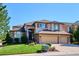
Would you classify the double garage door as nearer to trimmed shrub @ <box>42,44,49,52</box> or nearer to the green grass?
trimmed shrub @ <box>42,44,49,52</box>

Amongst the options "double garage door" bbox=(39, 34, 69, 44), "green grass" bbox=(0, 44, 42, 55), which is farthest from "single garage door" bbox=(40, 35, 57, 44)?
"green grass" bbox=(0, 44, 42, 55)

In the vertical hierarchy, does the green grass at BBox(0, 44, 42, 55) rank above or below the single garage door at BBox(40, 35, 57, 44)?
below

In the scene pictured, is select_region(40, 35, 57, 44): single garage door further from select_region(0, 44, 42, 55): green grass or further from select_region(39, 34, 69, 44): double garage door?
select_region(0, 44, 42, 55): green grass

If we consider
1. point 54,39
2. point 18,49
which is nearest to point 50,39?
point 54,39

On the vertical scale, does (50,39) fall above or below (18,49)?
above

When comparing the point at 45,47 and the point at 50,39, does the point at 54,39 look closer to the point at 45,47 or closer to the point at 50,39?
the point at 50,39

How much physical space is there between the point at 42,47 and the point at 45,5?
25.0 inches

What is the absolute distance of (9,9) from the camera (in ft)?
173

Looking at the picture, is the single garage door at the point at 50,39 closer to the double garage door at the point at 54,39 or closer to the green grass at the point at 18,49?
the double garage door at the point at 54,39

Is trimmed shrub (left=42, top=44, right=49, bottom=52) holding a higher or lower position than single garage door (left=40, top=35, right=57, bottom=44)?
lower

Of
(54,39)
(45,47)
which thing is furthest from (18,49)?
(54,39)

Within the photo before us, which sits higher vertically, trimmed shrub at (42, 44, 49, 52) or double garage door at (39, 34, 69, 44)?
double garage door at (39, 34, 69, 44)

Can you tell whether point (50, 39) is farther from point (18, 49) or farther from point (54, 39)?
point (18, 49)

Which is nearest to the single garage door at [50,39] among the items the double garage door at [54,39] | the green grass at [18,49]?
the double garage door at [54,39]
